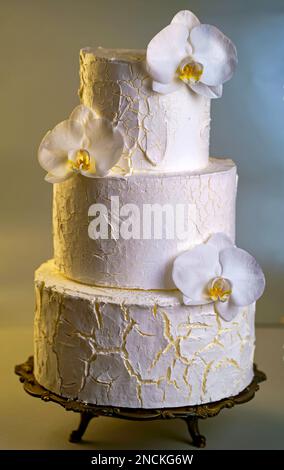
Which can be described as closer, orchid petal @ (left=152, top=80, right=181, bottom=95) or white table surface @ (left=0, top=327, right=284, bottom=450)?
orchid petal @ (left=152, top=80, right=181, bottom=95)

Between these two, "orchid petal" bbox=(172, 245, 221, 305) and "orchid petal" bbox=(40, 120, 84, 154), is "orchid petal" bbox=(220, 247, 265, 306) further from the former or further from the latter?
"orchid petal" bbox=(40, 120, 84, 154)

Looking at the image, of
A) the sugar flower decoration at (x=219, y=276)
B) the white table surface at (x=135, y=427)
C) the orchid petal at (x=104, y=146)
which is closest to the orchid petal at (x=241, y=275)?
the sugar flower decoration at (x=219, y=276)

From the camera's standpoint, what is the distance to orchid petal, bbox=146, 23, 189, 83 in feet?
8.54

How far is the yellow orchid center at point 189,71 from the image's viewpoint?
8.64 feet

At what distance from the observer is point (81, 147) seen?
106 inches

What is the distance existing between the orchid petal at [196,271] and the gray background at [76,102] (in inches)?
47.7

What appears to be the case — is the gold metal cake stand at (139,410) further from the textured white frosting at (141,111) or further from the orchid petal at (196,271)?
the textured white frosting at (141,111)

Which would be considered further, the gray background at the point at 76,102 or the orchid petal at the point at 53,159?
the gray background at the point at 76,102

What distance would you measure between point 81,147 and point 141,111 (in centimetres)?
17

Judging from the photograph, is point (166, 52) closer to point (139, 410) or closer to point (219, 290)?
point (219, 290)

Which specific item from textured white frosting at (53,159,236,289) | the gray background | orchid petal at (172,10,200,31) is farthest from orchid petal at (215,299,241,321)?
the gray background

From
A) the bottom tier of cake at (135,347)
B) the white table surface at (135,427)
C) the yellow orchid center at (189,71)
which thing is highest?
the yellow orchid center at (189,71)

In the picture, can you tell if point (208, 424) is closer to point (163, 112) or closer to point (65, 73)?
point (163, 112)

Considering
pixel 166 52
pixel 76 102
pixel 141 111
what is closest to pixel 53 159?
pixel 141 111
